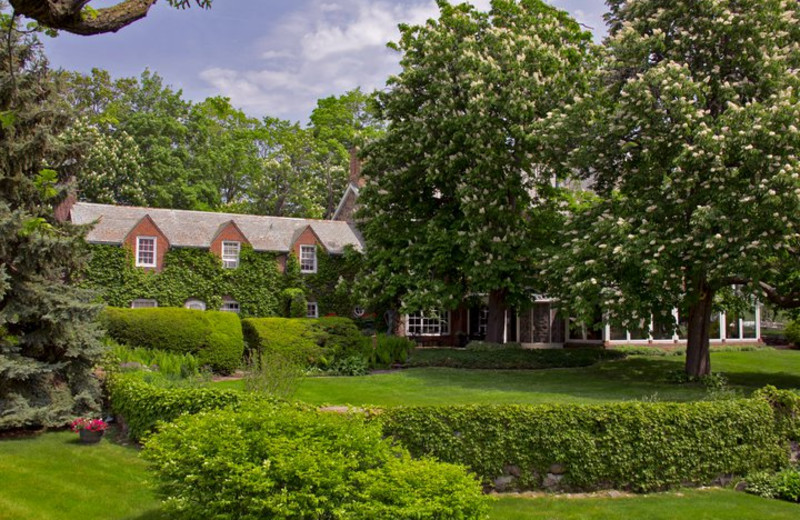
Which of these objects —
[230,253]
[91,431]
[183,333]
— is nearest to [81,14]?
[91,431]

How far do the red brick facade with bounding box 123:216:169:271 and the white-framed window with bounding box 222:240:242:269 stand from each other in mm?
2600

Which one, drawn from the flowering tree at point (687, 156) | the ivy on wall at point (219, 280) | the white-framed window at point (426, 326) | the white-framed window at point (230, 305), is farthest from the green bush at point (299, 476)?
the white-framed window at point (426, 326)

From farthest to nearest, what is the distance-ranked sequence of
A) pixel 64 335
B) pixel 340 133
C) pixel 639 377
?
pixel 340 133, pixel 639 377, pixel 64 335

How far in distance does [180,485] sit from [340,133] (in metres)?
45.3

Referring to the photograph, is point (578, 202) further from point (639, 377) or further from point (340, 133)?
point (340, 133)

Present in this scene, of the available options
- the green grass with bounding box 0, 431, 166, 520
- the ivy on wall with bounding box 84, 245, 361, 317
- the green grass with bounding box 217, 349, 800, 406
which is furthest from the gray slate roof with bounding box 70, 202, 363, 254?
the green grass with bounding box 0, 431, 166, 520

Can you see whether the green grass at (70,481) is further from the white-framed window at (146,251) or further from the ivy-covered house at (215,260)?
the white-framed window at (146,251)

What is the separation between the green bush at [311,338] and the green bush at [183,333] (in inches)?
28.4

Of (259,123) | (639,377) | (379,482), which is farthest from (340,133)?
(379,482)

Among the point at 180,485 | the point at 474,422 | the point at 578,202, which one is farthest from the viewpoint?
the point at 578,202

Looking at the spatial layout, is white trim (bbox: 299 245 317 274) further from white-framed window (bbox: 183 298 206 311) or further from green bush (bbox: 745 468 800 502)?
green bush (bbox: 745 468 800 502)

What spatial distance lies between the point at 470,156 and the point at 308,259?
12898 mm

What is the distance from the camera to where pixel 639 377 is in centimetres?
2116

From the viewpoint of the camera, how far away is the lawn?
355 inches
